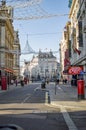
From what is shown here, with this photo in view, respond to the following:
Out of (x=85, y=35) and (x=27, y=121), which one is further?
(x=85, y=35)

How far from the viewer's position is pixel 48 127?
1257 centimetres

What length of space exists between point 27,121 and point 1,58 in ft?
225

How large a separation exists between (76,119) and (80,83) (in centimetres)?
1114

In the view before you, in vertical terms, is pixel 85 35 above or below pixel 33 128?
above

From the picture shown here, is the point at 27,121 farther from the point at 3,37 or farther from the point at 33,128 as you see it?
the point at 3,37

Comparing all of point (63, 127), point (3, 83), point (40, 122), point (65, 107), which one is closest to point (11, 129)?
point (63, 127)

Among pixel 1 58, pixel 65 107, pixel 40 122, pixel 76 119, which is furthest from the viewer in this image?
pixel 1 58

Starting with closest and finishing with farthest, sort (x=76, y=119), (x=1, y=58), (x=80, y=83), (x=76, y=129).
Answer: (x=76, y=129) → (x=76, y=119) → (x=80, y=83) → (x=1, y=58)

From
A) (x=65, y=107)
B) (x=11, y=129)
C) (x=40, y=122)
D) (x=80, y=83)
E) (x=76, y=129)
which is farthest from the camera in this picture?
(x=80, y=83)

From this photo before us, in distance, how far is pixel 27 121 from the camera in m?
14.2

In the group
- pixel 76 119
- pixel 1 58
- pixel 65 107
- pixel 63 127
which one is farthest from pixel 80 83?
pixel 1 58

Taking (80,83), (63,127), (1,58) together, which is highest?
(1,58)

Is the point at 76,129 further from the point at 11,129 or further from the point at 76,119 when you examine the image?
the point at 11,129

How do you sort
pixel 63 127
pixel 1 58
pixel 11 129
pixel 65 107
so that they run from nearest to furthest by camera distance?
pixel 11 129 < pixel 63 127 < pixel 65 107 < pixel 1 58
